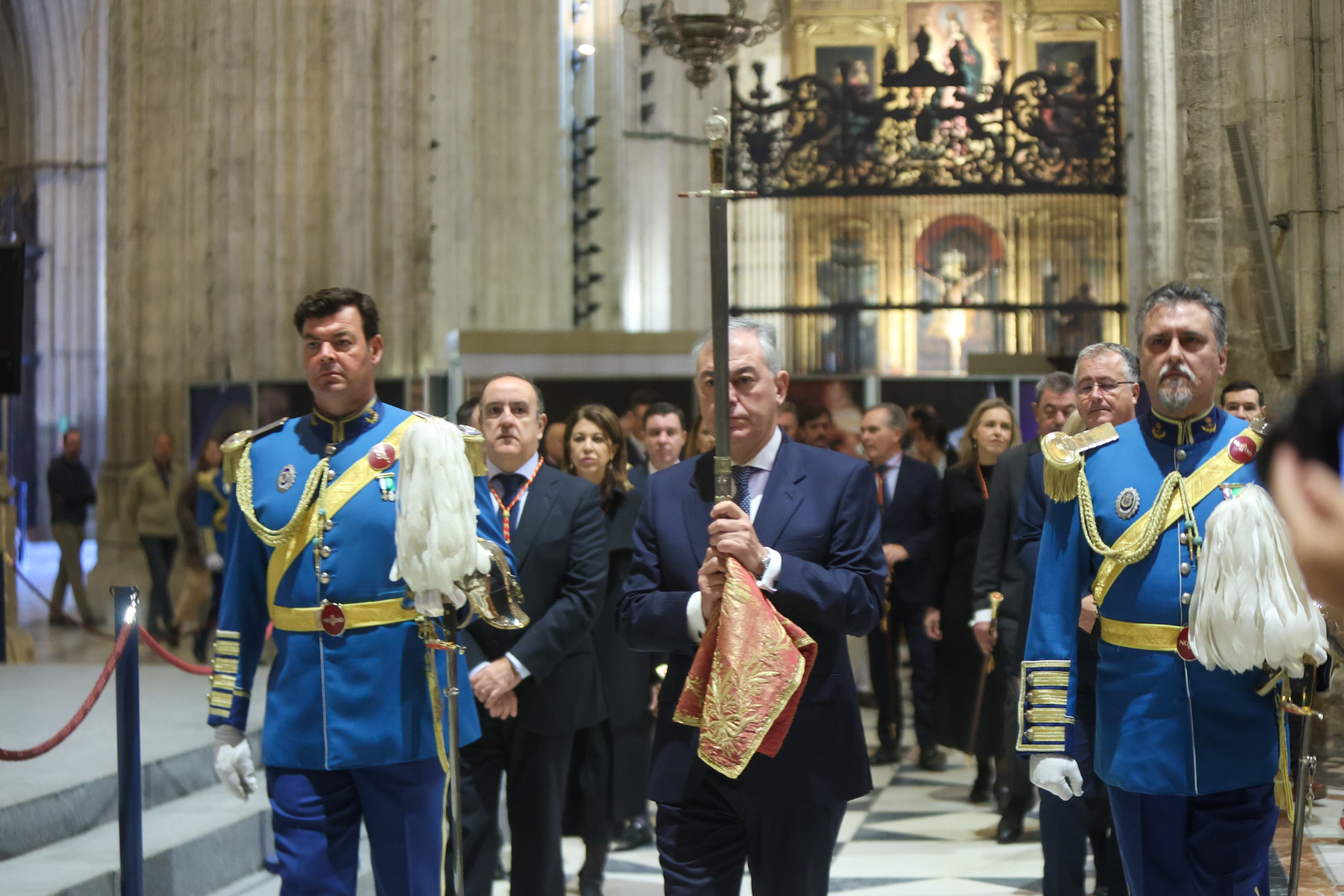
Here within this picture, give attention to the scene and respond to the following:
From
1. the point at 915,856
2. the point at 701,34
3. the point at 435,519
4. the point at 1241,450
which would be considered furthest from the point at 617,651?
the point at 701,34

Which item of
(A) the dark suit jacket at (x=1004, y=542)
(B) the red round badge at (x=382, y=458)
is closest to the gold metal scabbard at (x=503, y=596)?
(B) the red round badge at (x=382, y=458)

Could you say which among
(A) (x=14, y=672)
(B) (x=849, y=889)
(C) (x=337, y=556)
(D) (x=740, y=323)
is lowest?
(B) (x=849, y=889)

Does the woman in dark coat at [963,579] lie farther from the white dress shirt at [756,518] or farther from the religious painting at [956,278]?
the religious painting at [956,278]

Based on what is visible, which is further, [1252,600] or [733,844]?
[733,844]

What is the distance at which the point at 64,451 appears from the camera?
13203mm

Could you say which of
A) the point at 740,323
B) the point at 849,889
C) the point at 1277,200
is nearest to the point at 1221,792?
the point at 740,323

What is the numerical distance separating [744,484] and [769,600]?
31 cm

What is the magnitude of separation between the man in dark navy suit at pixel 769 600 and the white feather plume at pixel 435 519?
1.34 ft

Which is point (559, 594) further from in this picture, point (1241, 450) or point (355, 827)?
point (1241, 450)

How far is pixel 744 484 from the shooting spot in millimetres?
3182

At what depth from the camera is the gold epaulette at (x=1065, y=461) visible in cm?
324

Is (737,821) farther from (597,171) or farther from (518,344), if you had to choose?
(597,171)

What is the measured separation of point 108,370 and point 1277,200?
10.4 metres

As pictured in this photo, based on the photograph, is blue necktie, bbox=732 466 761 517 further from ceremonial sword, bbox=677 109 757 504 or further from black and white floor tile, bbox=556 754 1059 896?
black and white floor tile, bbox=556 754 1059 896
